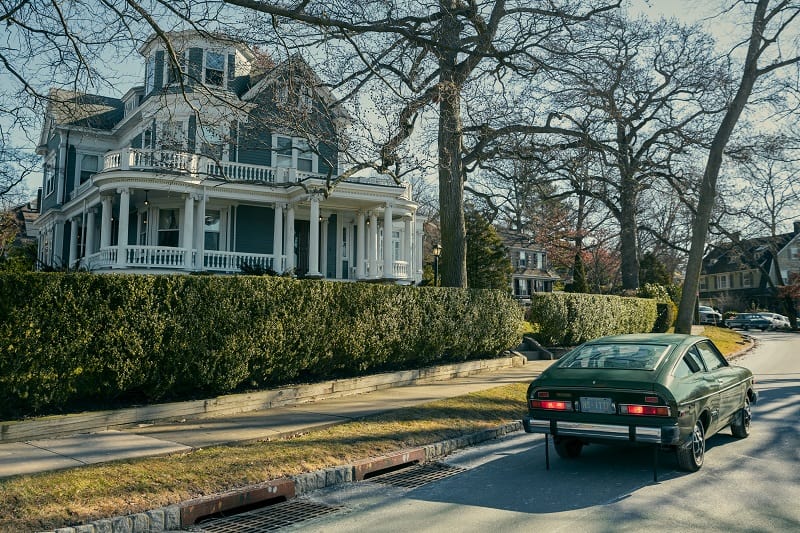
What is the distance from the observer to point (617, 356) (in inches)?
314

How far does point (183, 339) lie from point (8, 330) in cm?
250

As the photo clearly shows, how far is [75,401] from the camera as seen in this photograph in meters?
9.45

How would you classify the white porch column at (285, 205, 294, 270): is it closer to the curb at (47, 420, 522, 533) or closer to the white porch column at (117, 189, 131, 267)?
the white porch column at (117, 189, 131, 267)

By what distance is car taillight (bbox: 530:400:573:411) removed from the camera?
24.1 feet

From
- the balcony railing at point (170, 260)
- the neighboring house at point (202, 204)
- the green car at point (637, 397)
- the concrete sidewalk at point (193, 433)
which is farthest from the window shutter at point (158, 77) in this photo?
the green car at point (637, 397)

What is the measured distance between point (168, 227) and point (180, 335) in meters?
17.1

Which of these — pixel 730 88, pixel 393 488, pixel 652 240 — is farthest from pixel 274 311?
pixel 652 240

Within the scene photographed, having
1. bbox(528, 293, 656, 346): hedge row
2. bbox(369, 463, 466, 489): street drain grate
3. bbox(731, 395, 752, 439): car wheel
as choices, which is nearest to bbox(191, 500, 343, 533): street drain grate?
bbox(369, 463, 466, 489): street drain grate

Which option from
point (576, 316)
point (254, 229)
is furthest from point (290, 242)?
point (576, 316)

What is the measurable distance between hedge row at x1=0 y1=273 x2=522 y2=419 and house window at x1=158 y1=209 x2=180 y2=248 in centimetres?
1452

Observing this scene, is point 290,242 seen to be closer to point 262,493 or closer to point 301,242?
point 301,242

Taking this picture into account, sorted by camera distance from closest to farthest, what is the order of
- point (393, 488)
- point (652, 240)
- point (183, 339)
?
point (393, 488)
point (183, 339)
point (652, 240)

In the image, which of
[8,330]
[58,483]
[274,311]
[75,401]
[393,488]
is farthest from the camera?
[274,311]

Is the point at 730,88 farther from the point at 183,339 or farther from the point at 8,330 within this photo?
the point at 8,330
